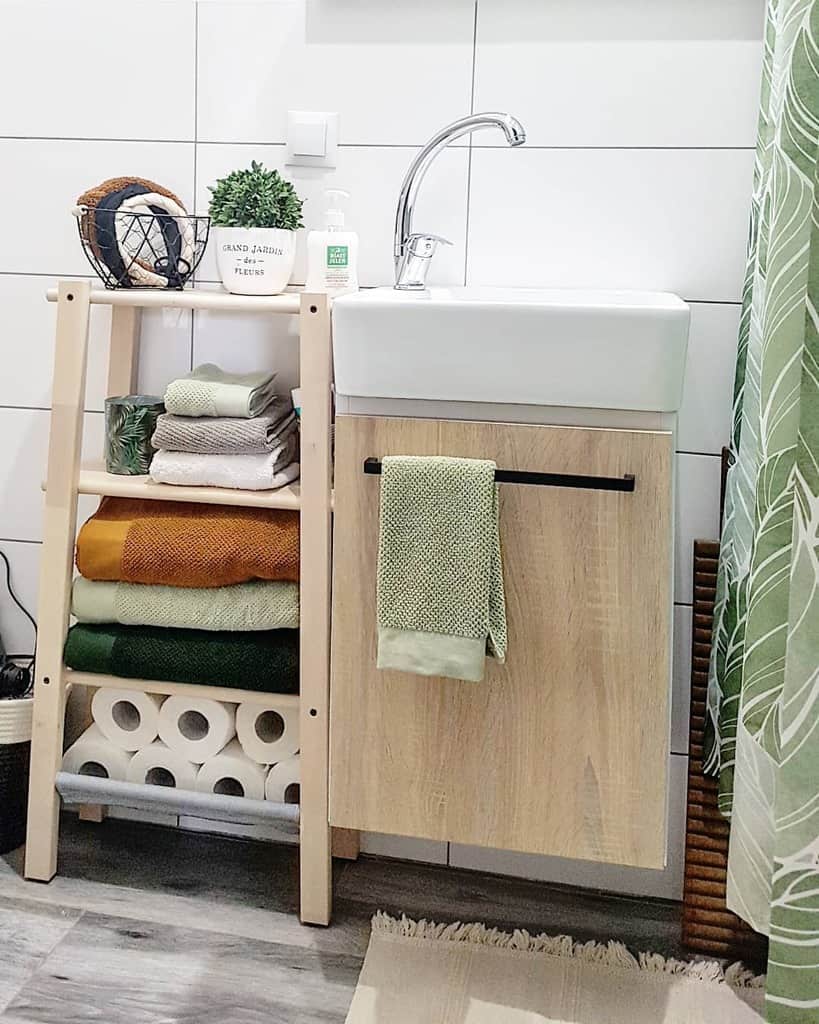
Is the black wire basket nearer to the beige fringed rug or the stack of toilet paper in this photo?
the stack of toilet paper

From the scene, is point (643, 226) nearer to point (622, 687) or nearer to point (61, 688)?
point (622, 687)

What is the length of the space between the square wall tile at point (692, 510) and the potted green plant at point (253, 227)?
696 mm

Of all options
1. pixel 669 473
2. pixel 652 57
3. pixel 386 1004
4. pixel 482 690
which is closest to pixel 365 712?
pixel 482 690

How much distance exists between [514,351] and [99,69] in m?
0.94

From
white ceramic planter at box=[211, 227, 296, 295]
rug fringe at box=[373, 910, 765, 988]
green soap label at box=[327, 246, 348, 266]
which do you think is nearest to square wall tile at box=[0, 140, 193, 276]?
white ceramic planter at box=[211, 227, 296, 295]

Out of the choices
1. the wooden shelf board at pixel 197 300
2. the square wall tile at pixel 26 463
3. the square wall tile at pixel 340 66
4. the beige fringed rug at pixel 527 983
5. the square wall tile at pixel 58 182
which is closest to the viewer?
the beige fringed rug at pixel 527 983

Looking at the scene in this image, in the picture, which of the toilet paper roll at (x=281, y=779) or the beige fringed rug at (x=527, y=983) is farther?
the toilet paper roll at (x=281, y=779)

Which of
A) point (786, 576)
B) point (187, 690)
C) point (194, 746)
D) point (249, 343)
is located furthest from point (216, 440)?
point (786, 576)

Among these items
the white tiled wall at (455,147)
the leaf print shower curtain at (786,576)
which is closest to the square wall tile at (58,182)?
the white tiled wall at (455,147)

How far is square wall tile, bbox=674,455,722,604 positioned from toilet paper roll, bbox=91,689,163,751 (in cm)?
86

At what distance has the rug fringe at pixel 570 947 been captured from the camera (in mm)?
1643

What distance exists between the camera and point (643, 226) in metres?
1.74

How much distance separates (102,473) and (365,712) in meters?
0.59

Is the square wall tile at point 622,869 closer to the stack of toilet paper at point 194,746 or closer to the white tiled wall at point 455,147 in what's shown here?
the white tiled wall at point 455,147
